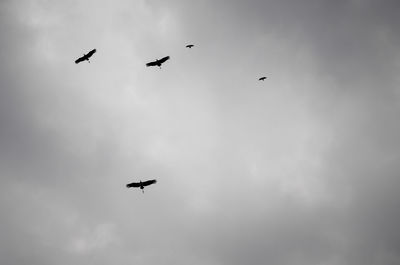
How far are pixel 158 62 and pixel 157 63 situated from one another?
0.37 m

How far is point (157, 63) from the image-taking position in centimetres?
9575

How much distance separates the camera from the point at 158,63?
3767 inches

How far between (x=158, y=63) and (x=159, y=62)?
0.38 meters

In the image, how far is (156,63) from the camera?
95.9m

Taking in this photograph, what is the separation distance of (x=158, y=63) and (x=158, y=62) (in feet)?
0.85

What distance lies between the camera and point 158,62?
9569 cm

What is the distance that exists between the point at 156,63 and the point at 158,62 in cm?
64

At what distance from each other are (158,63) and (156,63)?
60 centimetres

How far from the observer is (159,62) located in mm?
95562

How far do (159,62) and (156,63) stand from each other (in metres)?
0.92

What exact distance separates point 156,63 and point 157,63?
13.4 inches
